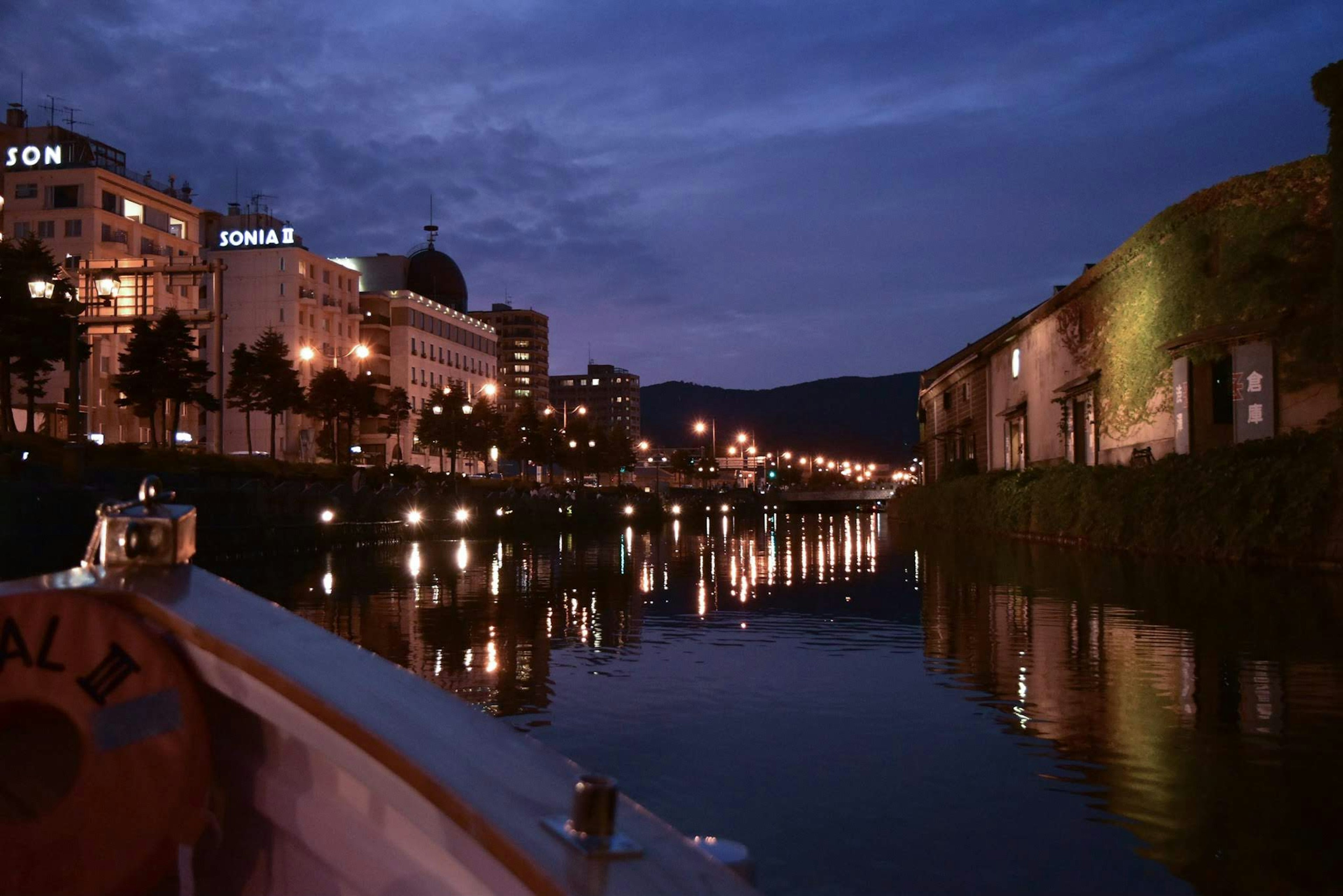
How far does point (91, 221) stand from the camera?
7719cm

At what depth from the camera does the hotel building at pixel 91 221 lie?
76.0m

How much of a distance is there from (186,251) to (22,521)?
69114 millimetres

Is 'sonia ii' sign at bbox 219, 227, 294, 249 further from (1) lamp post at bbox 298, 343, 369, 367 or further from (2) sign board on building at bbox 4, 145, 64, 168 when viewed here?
(2) sign board on building at bbox 4, 145, 64, 168

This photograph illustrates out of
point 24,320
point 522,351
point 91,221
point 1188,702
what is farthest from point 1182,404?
point 522,351

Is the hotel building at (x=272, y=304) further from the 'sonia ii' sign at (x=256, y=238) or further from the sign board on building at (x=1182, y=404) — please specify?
the sign board on building at (x=1182, y=404)

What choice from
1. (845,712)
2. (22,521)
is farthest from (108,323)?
(845,712)

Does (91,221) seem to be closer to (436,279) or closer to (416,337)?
(416,337)

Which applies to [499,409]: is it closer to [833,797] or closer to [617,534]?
[617,534]

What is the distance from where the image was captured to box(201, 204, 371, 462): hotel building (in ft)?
287

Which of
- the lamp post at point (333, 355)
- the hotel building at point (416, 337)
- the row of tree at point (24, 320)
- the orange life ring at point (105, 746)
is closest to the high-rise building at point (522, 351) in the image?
the hotel building at point (416, 337)

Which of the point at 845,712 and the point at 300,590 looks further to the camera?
the point at 300,590

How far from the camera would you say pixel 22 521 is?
2358 cm

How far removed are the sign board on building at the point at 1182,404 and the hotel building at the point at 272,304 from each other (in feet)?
222

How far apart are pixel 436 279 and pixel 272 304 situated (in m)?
30.6
